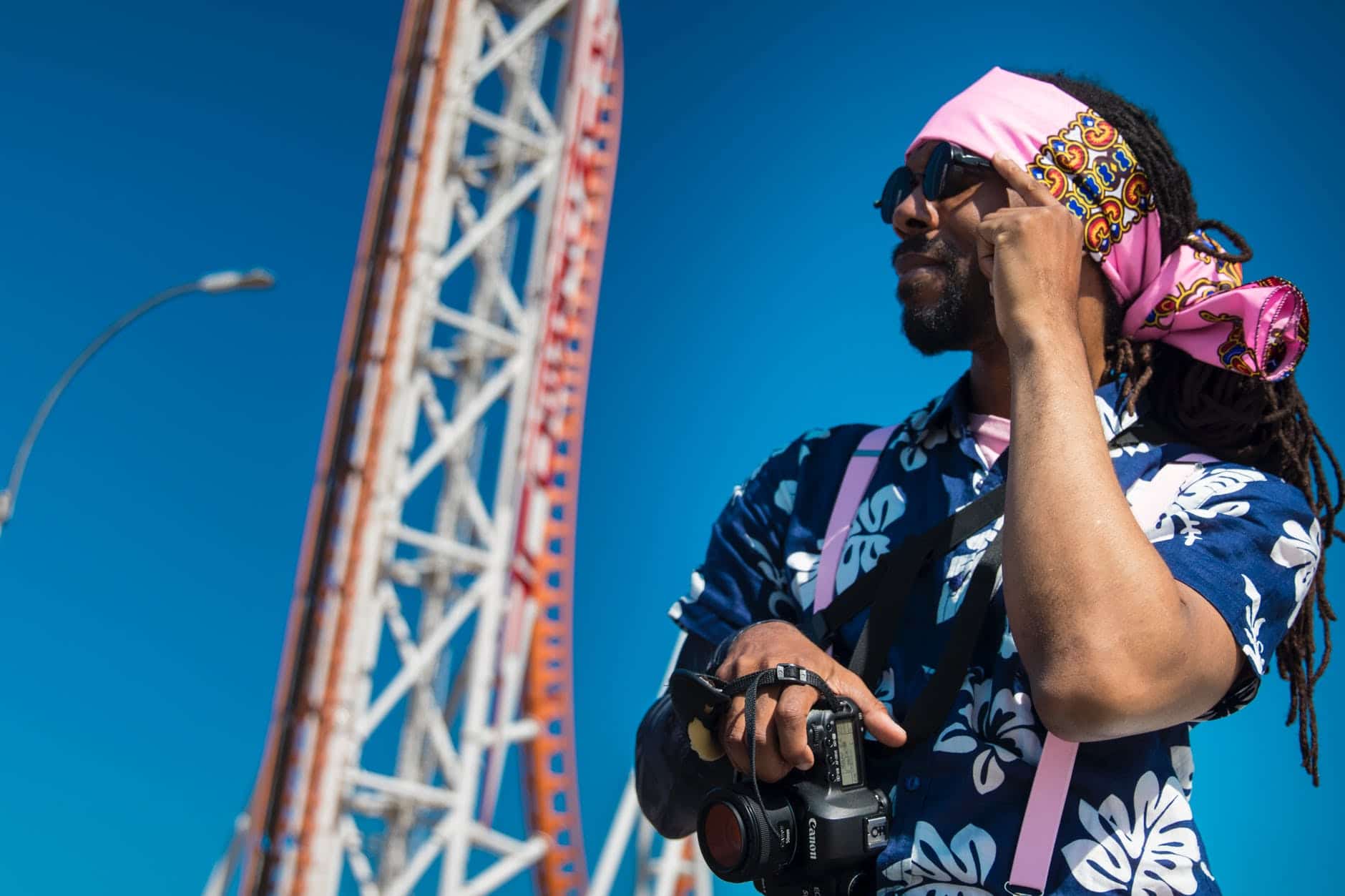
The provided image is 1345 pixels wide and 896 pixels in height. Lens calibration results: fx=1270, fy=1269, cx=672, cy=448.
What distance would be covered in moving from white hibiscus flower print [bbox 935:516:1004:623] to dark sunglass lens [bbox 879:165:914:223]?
1.37ft

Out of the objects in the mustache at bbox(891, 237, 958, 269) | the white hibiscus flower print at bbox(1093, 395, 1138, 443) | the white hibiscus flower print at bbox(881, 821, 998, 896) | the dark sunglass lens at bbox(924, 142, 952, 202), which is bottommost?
the white hibiscus flower print at bbox(881, 821, 998, 896)

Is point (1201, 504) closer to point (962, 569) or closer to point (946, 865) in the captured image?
point (962, 569)

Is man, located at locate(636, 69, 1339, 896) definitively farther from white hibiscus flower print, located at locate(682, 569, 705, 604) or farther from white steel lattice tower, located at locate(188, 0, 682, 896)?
white steel lattice tower, located at locate(188, 0, 682, 896)

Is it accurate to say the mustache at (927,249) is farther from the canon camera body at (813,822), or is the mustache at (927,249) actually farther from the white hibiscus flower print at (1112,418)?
the canon camera body at (813,822)

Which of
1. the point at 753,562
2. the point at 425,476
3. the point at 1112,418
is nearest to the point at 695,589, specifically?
the point at 753,562

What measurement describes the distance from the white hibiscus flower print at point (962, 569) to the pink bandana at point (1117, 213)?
33 cm

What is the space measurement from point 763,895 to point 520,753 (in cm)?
533

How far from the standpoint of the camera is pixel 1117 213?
4.49ft

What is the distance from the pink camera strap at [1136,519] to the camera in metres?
1.00

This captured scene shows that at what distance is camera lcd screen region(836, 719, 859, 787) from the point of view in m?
1.02

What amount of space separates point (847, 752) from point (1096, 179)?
28.0 inches

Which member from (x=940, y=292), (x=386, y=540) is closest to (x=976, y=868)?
(x=940, y=292)

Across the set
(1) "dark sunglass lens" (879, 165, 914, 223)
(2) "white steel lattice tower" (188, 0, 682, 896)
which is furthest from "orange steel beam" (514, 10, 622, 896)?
(1) "dark sunglass lens" (879, 165, 914, 223)

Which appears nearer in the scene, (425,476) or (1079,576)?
(1079,576)
